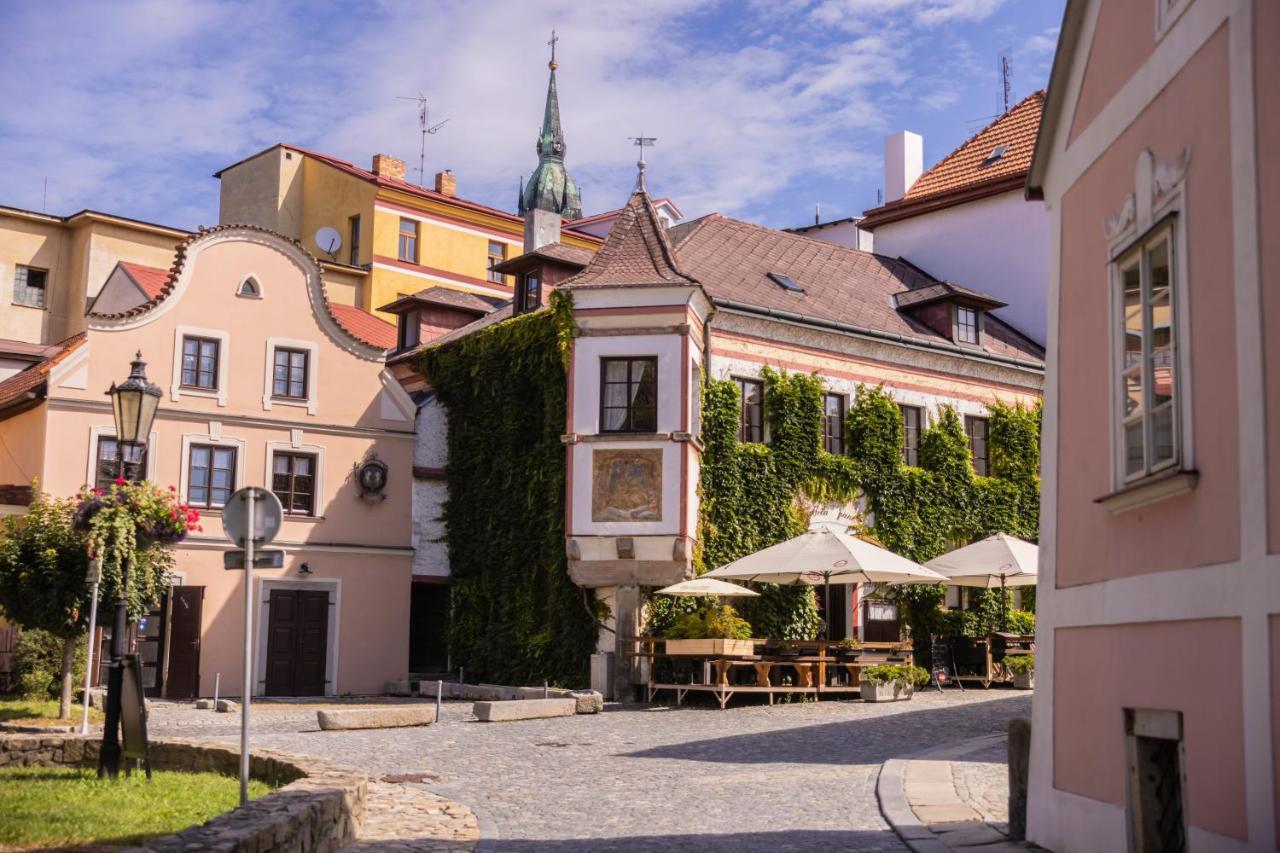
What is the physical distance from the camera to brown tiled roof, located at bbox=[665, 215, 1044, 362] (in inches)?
1205

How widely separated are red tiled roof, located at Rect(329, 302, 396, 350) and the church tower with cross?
2738 cm

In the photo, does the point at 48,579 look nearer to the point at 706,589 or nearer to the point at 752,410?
the point at 706,589

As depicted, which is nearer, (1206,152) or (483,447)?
(1206,152)

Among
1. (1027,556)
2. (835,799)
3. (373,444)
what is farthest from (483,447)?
(835,799)

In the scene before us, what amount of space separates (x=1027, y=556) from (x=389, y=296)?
24.0 metres

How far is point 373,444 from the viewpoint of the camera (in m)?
31.7

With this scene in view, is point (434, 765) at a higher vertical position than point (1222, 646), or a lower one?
lower

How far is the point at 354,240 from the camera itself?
4597 cm

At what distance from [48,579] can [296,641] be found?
31.8 ft

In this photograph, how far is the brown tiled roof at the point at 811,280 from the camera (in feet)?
100

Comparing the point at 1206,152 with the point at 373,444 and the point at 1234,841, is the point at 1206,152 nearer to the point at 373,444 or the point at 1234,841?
the point at 1234,841

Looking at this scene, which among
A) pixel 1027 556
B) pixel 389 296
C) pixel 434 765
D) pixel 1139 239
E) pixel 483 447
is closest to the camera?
pixel 1139 239

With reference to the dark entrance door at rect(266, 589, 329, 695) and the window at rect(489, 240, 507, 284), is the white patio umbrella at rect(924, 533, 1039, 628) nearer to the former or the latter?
the dark entrance door at rect(266, 589, 329, 695)

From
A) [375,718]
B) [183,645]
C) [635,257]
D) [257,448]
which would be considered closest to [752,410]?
[635,257]
